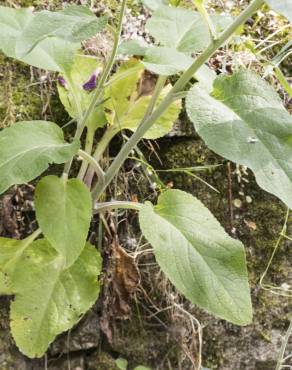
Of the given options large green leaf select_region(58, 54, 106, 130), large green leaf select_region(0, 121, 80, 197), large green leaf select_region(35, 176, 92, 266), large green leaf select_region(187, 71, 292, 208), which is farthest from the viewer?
large green leaf select_region(58, 54, 106, 130)

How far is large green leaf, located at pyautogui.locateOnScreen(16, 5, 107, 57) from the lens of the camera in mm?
984

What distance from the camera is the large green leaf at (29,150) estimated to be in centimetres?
120

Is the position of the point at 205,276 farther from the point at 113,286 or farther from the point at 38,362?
the point at 38,362

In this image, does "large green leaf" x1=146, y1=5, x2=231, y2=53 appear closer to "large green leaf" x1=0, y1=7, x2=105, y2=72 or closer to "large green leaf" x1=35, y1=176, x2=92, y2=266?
"large green leaf" x1=0, y1=7, x2=105, y2=72

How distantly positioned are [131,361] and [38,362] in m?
0.27

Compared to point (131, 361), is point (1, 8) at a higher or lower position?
higher

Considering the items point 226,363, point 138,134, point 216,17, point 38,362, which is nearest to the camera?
point 138,134

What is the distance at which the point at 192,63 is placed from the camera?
1.25 metres

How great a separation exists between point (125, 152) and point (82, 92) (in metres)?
0.31

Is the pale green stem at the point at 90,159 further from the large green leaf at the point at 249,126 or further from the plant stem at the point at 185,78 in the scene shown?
the large green leaf at the point at 249,126

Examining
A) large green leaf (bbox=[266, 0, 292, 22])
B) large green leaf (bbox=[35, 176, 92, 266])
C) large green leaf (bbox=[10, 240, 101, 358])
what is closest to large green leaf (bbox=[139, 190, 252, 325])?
large green leaf (bbox=[35, 176, 92, 266])

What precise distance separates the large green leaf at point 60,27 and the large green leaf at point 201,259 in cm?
48

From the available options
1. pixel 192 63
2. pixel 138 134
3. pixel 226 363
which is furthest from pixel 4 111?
pixel 226 363

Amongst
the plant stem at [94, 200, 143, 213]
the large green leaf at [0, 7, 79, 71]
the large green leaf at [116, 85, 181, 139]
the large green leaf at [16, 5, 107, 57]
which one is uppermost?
the large green leaf at [16, 5, 107, 57]
